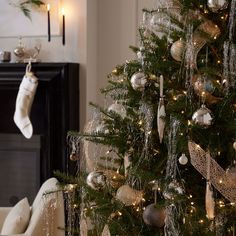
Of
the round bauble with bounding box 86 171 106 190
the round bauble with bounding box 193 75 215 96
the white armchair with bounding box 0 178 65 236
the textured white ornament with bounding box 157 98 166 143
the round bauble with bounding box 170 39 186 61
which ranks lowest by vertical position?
the white armchair with bounding box 0 178 65 236

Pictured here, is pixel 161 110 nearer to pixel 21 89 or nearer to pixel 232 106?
pixel 232 106

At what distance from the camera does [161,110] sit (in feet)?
5.54

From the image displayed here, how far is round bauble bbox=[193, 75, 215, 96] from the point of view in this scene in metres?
1.62

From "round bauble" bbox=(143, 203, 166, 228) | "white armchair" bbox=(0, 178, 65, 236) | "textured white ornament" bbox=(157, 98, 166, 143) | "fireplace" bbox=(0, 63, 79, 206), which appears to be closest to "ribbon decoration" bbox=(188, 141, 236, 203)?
"textured white ornament" bbox=(157, 98, 166, 143)

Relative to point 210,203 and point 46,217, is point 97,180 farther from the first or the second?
point 46,217

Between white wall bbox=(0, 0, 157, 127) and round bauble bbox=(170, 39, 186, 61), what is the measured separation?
178cm

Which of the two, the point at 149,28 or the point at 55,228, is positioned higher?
the point at 149,28

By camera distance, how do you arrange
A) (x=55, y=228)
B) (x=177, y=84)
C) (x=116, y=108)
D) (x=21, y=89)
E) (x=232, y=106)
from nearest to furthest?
(x=232, y=106) < (x=177, y=84) < (x=116, y=108) < (x=55, y=228) < (x=21, y=89)

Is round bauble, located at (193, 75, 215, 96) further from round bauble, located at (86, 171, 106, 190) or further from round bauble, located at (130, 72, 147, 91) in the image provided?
round bauble, located at (86, 171, 106, 190)

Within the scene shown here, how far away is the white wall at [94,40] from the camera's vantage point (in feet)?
11.4

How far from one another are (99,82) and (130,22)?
0.49 m

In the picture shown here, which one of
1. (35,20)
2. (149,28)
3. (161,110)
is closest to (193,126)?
(161,110)

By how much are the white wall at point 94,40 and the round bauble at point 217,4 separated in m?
1.78

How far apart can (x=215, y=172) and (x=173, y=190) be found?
0.15m
